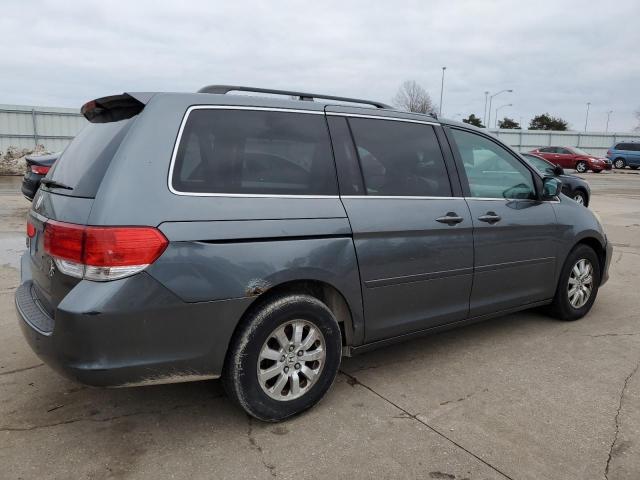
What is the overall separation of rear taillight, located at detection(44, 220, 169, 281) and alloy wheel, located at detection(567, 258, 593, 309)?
3.67 meters

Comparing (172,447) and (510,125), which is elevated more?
(510,125)

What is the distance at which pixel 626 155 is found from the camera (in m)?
34.8

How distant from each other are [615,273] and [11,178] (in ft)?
65.2

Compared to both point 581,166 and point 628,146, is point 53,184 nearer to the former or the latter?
point 581,166

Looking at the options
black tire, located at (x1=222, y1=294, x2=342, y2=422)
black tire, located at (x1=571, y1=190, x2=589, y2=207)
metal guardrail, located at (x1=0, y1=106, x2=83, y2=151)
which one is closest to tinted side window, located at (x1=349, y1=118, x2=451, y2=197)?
black tire, located at (x1=222, y1=294, x2=342, y2=422)

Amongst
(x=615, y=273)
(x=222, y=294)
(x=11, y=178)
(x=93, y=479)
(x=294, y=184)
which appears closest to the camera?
(x=93, y=479)

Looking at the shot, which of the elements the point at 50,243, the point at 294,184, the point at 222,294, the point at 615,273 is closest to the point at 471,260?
the point at 294,184

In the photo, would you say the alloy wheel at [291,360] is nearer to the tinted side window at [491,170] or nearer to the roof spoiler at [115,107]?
the roof spoiler at [115,107]

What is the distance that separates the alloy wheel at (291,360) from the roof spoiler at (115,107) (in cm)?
139

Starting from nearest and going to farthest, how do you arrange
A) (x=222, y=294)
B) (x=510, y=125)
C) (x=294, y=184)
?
(x=222, y=294) < (x=294, y=184) < (x=510, y=125)

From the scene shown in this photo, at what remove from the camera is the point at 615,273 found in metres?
6.61

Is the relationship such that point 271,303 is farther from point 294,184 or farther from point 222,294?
point 294,184

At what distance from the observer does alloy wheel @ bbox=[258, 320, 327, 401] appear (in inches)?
111

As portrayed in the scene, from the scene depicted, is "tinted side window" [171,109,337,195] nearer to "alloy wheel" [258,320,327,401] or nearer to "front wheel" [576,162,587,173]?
"alloy wheel" [258,320,327,401]
